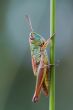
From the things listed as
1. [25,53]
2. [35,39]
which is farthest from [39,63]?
[25,53]

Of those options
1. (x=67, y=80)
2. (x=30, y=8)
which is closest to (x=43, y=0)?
(x=30, y=8)

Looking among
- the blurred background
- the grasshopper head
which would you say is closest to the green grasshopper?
the grasshopper head

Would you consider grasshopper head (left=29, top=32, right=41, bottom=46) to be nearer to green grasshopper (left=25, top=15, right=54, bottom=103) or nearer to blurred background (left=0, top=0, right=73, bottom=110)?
green grasshopper (left=25, top=15, right=54, bottom=103)

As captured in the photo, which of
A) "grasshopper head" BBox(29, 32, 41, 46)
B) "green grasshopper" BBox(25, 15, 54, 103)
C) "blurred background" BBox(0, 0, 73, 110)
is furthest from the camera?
"blurred background" BBox(0, 0, 73, 110)

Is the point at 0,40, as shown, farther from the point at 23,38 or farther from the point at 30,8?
the point at 30,8

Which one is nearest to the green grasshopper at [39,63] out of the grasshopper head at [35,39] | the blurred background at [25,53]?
the grasshopper head at [35,39]

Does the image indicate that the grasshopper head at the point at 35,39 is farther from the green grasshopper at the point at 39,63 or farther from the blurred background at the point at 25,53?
the blurred background at the point at 25,53

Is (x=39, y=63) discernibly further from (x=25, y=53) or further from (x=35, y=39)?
(x=25, y=53)

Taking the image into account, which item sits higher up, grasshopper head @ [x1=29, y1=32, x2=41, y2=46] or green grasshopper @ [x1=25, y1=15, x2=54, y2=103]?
grasshopper head @ [x1=29, y1=32, x2=41, y2=46]

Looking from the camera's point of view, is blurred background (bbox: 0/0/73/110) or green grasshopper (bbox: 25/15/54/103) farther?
blurred background (bbox: 0/0/73/110)
